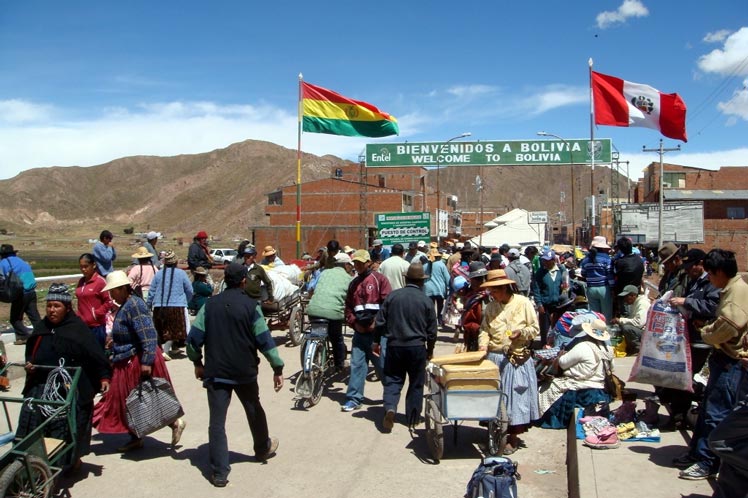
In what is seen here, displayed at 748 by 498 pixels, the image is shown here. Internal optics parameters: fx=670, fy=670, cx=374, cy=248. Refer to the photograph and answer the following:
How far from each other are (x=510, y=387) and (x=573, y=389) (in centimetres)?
100

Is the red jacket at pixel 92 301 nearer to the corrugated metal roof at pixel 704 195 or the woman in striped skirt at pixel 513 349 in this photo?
the woman in striped skirt at pixel 513 349

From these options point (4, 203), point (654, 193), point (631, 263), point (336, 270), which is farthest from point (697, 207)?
point (4, 203)

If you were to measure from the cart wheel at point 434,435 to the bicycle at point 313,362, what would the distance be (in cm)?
208

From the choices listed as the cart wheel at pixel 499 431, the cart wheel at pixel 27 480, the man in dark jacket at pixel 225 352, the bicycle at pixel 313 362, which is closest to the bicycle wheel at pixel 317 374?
the bicycle at pixel 313 362

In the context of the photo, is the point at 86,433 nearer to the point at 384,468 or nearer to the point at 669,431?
Answer: the point at 384,468

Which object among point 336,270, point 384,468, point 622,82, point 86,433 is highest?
point 622,82

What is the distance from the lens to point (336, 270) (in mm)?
9039

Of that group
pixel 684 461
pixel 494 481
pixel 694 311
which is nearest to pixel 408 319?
pixel 494 481

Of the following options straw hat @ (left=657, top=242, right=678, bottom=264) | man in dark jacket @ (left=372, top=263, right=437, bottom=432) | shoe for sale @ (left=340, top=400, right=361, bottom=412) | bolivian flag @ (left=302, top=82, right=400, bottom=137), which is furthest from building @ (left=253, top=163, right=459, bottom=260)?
man in dark jacket @ (left=372, top=263, right=437, bottom=432)

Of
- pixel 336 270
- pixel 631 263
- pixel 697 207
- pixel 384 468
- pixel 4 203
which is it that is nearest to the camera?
pixel 384 468

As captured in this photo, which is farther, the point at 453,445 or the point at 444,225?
the point at 444,225

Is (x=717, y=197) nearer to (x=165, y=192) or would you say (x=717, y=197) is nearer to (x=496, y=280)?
(x=496, y=280)

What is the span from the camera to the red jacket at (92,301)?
7781 millimetres

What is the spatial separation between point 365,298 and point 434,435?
2.34 m
